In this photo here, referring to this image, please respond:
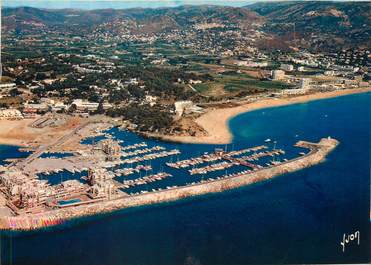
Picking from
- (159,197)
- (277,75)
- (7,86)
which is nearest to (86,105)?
(7,86)

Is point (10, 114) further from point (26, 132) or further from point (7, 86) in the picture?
point (7, 86)

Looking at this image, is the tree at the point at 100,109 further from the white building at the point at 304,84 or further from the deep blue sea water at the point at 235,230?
the white building at the point at 304,84

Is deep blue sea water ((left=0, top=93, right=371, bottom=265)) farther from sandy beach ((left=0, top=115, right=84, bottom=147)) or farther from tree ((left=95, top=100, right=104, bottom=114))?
tree ((left=95, top=100, right=104, bottom=114))

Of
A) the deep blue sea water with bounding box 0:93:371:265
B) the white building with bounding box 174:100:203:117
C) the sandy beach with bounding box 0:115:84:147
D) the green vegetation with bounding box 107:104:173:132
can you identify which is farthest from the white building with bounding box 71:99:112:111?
the deep blue sea water with bounding box 0:93:371:265

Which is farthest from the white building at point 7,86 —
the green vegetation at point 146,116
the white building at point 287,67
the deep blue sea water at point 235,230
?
the white building at point 287,67

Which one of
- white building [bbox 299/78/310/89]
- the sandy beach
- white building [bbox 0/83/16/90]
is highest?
white building [bbox 299/78/310/89]

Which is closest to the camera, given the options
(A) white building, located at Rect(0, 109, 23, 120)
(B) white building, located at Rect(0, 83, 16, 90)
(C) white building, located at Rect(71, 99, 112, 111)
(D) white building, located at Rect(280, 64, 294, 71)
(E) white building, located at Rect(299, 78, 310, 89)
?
(A) white building, located at Rect(0, 109, 23, 120)

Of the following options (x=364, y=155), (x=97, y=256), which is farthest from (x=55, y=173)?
(x=364, y=155)
